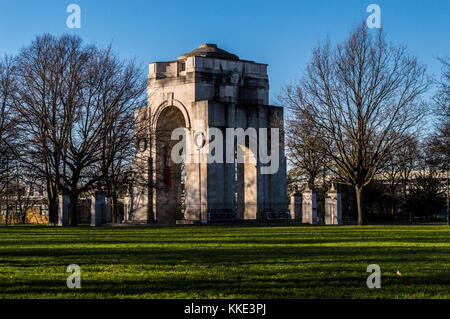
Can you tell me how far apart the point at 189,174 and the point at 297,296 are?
41.5 metres

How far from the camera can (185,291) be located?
9.81 m

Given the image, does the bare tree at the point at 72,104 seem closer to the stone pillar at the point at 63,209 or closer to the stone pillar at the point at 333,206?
the stone pillar at the point at 63,209

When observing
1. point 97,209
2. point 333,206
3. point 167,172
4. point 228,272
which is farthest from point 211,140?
point 228,272

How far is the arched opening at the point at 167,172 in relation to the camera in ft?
177

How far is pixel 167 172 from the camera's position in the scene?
55.2 metres

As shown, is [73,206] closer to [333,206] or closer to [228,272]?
[333,206]

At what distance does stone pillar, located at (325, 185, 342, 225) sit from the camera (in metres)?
47.8

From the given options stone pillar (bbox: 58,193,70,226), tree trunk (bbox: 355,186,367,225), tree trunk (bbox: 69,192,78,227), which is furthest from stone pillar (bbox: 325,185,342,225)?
stone pillar (bbox: 58,193,70,226)

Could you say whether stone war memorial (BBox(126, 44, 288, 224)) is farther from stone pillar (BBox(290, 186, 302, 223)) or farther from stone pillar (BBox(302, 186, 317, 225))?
stone pillar (BBox(302, 186, 317, 225))

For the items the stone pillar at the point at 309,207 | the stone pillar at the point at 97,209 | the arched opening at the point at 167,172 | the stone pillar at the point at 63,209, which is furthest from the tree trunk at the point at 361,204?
the stone pillar at the point at 63,209

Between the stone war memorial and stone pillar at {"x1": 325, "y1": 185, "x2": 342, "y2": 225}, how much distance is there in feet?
14.1

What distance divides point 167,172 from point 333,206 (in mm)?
14987

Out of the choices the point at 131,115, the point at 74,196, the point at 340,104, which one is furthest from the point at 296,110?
the point at 74,196

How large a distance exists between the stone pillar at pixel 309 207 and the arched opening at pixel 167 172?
11.6m
